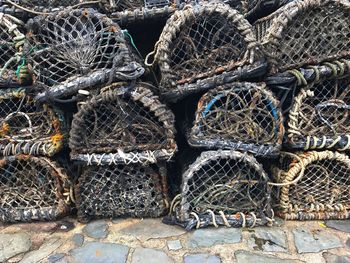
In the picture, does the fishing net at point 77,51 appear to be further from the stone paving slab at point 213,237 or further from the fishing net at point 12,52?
the stone paving slab at point 213,237

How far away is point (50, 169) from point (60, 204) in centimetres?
30

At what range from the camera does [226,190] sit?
7.34ft

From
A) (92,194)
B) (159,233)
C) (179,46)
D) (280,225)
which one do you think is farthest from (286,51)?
(92,194)

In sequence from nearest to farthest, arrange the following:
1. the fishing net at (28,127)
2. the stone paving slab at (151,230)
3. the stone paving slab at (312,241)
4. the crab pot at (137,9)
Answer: the stone paving slab at (312,241)
the stone paving slab at (151,230)
the fishing net at (28,127)
the crab pot at (137,9)

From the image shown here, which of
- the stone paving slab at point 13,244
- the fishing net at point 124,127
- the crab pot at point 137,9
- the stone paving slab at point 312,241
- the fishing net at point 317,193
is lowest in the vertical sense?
the stone paving slab at point 312,241

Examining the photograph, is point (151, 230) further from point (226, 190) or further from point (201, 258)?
point (226, 190)

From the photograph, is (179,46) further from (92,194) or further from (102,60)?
(92,194)

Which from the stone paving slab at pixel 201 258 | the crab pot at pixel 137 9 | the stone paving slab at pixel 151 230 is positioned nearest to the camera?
the stone paving slab at pixel 201 258

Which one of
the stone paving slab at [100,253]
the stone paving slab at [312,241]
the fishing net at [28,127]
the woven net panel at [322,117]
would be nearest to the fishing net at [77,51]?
the fishing net at [28,127]

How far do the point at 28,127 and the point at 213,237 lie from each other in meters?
1.69

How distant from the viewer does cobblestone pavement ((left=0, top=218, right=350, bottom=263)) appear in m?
1.97

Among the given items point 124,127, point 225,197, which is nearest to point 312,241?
point 225,197

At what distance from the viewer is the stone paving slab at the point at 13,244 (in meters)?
2.06

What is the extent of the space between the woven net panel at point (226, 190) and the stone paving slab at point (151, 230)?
111 millimetres
